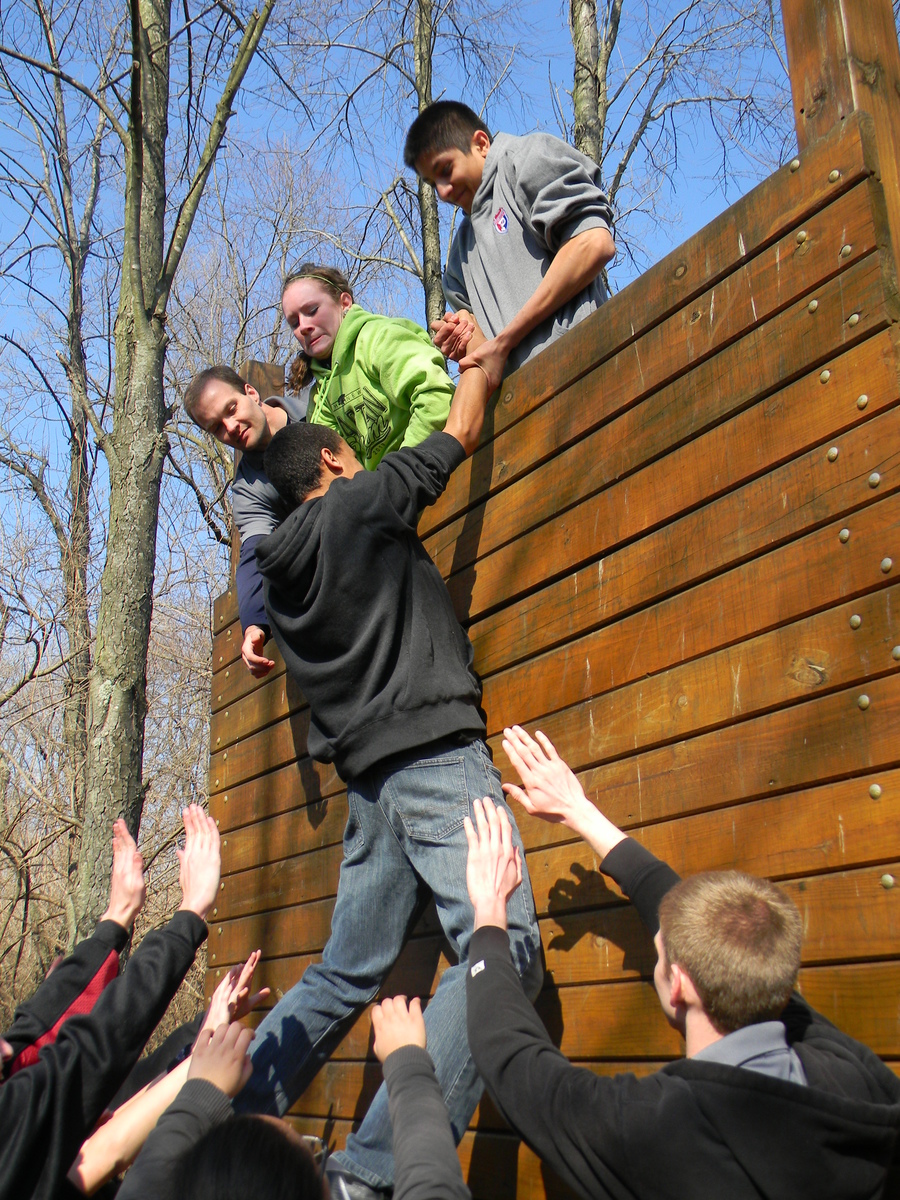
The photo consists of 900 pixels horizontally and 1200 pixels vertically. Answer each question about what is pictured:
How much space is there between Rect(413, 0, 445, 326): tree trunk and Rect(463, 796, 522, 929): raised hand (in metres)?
10.9

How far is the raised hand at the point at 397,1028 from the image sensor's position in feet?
6.25

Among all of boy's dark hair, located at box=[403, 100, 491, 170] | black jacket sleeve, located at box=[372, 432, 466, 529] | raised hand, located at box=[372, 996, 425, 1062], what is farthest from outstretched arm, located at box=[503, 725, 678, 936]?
boy's dark hair, located at box=[403, 100, 491, 170]

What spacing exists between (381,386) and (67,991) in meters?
2.01

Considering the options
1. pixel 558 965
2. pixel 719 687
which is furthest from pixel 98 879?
pixel 719 687

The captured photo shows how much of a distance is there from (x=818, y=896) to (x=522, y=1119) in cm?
68

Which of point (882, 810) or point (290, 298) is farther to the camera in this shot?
point (290, 298)

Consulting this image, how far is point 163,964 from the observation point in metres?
2.32

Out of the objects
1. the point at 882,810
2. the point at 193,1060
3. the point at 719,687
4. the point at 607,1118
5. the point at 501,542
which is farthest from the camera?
the point at 501,542

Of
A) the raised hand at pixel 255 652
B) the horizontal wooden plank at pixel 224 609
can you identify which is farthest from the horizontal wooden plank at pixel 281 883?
the horizontal wooden plank at pixel 224 609

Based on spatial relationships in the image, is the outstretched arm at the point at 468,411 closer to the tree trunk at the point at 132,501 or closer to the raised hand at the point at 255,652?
the raised hand at the point at 255,652

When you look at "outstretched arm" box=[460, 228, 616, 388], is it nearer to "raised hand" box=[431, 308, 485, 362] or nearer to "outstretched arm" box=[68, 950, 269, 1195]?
"raised hand" box=[431, 308, 485, 362]

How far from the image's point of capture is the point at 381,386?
11.4 ft

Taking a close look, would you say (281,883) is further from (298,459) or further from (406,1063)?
(406,1063)

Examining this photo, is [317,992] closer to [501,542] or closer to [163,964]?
[163,964]
